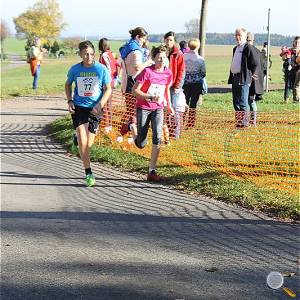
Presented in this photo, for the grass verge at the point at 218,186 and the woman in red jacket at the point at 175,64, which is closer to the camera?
the grass verge at the point at 218,186

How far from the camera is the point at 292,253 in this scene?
19.0 ft

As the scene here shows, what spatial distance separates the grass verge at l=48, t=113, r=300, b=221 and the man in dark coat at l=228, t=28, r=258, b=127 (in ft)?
9.37

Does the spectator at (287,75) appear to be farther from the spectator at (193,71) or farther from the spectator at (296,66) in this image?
the spectator at (193,71)

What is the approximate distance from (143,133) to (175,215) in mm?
2411

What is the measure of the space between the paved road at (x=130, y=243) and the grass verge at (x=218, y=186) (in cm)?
24

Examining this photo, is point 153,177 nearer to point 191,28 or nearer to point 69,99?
point 69,99

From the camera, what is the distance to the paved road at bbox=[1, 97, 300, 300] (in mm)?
4906

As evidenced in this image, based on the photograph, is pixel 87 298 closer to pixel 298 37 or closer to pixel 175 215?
pixel 175 215

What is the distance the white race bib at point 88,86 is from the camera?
911 centimetres

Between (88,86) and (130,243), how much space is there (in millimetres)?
3510

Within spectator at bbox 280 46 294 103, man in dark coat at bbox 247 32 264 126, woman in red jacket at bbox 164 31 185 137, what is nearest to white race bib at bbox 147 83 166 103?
woman in red jacket at bbox 164 31 185 137

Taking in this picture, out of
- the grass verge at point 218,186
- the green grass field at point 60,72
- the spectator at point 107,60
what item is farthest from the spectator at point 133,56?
the green grass field at point 60,72

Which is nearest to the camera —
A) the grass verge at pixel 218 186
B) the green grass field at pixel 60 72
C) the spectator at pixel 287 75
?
the grass verge at pixel 218 186

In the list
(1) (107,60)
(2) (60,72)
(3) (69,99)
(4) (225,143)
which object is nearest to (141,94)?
(3) (69,99)
